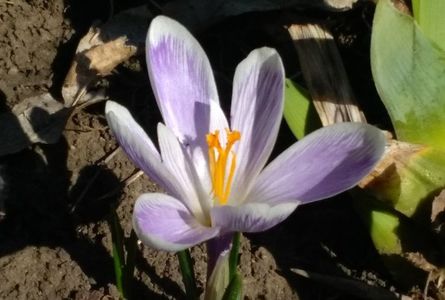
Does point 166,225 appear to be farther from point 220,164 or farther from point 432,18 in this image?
point 432,18

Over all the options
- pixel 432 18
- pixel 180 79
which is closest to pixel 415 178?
pixel 432 18

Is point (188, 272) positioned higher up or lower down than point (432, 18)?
lower down

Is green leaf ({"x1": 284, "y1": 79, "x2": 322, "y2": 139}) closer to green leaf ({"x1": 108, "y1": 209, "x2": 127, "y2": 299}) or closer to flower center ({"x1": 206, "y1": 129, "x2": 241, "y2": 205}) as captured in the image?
flower center ({"x1": 206, "y1": 129, "x2": 241, "y2": 205})

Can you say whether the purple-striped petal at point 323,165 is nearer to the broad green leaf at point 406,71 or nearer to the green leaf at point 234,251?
the green leaf at point 234,251

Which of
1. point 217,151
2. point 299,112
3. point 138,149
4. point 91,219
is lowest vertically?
point 91,219

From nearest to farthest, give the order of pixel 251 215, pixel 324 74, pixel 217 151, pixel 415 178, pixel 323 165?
1. pixel 251 215
2. pixel 323 165
3. pixel 217 151
4. pixel 415 178
5. pixel 324 74

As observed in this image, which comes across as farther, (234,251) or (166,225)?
(234,251)
